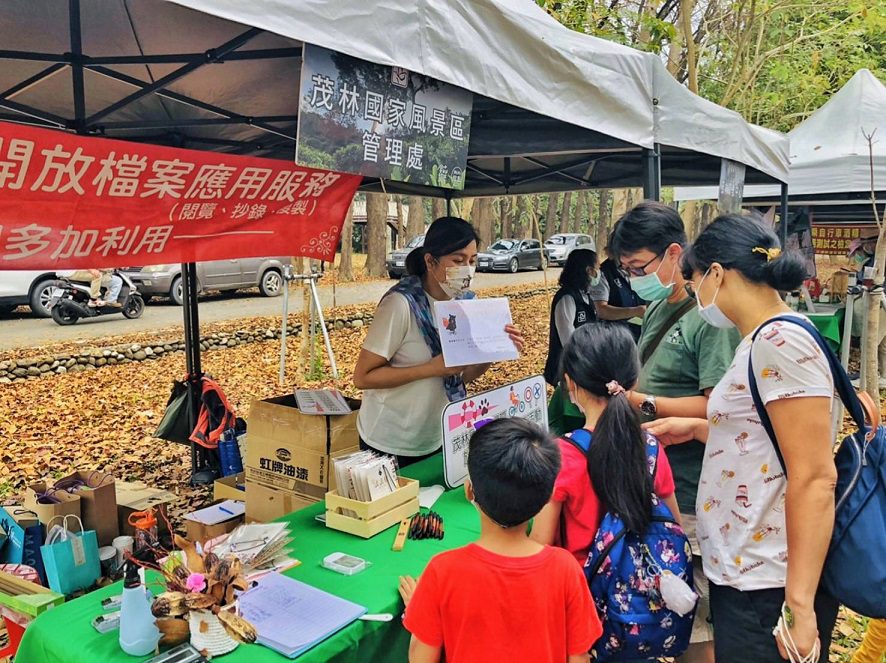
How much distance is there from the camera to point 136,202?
9.27 ft

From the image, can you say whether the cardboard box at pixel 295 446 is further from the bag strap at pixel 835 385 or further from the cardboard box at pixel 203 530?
the bag strap at pixel 835 385

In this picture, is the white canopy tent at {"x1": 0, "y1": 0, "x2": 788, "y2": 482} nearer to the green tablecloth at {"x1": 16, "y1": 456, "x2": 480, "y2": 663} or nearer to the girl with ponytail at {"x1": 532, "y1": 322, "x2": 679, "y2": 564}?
the girl with ponytail at {"x1": 532, "y1": 322, "x2": 679, "y2": 564}

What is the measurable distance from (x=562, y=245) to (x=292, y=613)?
24786mm

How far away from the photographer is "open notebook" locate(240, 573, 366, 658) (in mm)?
1487

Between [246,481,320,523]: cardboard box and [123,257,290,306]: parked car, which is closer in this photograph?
[246,481,320,523]: cardboard box

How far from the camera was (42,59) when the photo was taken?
7.39ft

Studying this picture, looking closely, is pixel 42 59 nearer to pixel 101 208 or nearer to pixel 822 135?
pixel 101 208

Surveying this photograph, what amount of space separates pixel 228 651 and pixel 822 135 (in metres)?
7.46

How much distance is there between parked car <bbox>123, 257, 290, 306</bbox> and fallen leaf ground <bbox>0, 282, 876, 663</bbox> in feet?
12.5

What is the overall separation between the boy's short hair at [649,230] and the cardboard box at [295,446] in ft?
4.35

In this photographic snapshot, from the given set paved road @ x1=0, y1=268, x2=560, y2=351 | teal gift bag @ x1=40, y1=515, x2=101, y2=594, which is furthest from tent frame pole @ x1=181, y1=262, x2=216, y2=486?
paved road @ x1=0, y1=268, x2=560, y2=351

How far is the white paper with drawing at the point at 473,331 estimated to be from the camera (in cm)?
255

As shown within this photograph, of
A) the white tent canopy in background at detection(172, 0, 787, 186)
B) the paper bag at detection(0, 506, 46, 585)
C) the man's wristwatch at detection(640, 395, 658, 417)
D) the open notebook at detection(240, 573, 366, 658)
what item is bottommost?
the paper bag at detection(0, 506, 46, 585)

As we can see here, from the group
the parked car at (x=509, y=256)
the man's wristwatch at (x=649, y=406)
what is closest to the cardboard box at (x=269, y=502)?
the man's wristwatch at (x=649, y=406)
